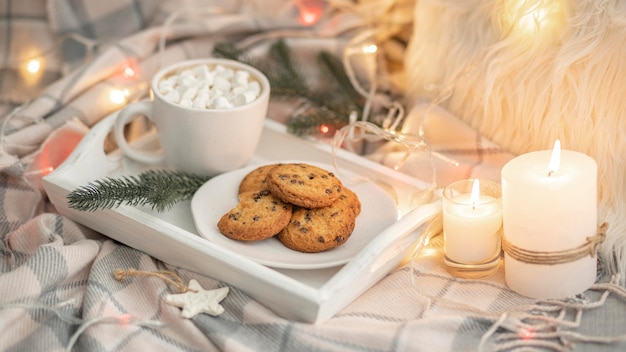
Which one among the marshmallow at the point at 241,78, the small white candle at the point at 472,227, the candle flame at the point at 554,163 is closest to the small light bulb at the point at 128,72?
the marshmallow at the point at 241,78

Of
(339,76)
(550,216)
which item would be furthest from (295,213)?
(339,76)

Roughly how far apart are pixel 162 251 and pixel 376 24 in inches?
25.1

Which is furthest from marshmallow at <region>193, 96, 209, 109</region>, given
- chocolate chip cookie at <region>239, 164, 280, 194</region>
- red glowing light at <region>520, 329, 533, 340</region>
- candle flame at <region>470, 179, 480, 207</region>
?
red glowing light at <region>520, 329, 533, 340</region>

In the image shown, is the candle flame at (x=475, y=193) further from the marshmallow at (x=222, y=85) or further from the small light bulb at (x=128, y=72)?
the small light bulb at (x=128, y=72)

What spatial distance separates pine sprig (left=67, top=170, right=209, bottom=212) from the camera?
0.94m

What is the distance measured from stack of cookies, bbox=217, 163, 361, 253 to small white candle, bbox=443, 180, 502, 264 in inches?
4.6

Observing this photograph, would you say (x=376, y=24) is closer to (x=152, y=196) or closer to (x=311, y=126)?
(x=311, y=126)

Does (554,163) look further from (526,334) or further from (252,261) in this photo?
(252,261)

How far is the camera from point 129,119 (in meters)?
1.08

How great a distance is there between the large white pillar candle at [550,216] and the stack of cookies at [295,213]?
195 millimetres

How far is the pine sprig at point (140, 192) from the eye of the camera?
94cm

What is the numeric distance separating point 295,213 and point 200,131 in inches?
7.1

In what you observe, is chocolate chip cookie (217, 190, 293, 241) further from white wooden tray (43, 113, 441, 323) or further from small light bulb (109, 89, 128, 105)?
small light bulb (109, 89, 128, 105)

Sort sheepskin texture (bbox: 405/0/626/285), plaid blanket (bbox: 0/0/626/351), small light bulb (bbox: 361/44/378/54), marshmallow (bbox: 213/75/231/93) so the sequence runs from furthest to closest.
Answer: small light bulb (bbox: 361/44/378/54) → marshmallow (bbox: 213/75/231/93) → sheepskin texture (bbox: 405/0/626/285) → plaid blanket (bbox: 0/0/626/351)
